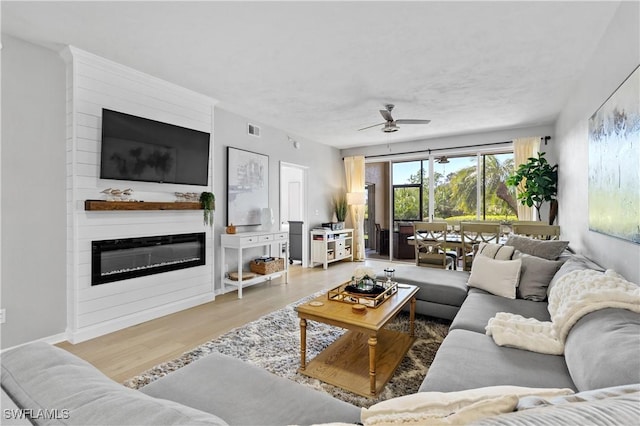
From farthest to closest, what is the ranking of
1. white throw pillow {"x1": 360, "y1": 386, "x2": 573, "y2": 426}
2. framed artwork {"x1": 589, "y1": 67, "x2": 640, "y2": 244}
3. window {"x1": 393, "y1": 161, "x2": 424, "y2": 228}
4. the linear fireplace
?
window {"x1": 393, "y1": 161, "x2": 424, "y2": 228}, the linear fireplace, framed artwork {"x1": 589, "y1": 67, "x2": 640, "y2": 244}, white throw pillow {"x1": 360, "y1": 386, "x2": 573, "y2": 426}

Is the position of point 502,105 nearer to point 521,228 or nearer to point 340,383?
point 521,228

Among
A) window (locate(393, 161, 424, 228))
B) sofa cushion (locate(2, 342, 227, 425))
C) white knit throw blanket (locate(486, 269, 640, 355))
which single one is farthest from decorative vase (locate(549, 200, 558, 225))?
sofa cushion (locate(2, 342, 227, 425))

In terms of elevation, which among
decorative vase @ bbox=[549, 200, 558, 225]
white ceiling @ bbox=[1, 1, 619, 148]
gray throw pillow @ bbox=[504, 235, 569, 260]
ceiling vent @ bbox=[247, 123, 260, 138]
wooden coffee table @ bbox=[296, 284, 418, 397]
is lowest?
wooden coffee table @ bbox=[296, 284, 418, 397]

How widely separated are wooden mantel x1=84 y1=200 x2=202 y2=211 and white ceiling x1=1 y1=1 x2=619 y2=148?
4.58 ft

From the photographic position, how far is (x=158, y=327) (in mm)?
3199

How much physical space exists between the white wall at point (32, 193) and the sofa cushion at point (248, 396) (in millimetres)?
2222

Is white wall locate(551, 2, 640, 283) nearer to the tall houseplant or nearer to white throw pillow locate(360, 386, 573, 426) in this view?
white throw pillow locate(360, 386, 573, 426)

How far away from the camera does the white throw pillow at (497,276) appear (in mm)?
2781

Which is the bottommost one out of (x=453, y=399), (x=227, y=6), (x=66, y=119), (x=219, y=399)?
(x=219, y=399)

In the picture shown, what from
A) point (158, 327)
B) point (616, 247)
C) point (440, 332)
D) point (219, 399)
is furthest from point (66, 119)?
point (616, 247)

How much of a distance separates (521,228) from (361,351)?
10.5ft

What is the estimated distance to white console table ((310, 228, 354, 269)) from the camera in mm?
6254

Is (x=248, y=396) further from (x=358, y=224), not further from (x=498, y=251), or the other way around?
(x=358, y=224)

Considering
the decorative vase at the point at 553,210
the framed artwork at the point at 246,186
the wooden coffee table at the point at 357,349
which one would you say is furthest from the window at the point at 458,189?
the wooden coffee table at the point at 357,349
